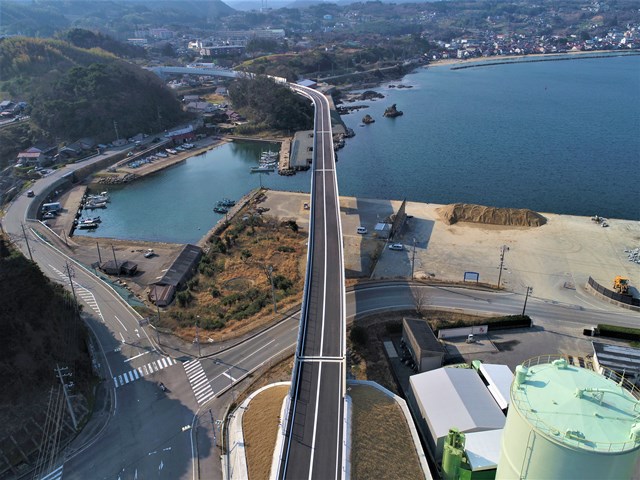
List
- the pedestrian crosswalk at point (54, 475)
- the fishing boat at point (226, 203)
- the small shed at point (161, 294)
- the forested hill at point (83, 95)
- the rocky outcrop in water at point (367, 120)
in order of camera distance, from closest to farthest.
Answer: the pedestrian crosswalk at point (54, 475), the small shed at point (161, 294), the fishing boat at point (226, 203), the forested hill at point (83, 95), the rocky outcrop in water at point (367, 120)

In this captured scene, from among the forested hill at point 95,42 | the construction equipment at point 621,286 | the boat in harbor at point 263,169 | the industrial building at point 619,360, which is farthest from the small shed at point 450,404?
the forested hill at point 95,42

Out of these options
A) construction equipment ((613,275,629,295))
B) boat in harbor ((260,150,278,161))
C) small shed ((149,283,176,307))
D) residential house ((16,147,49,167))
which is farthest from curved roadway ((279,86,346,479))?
residential house ((16,147,49,167))

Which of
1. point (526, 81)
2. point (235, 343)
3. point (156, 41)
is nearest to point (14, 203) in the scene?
point (235, 343)

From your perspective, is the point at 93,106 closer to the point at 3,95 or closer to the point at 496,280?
the point at 3,95

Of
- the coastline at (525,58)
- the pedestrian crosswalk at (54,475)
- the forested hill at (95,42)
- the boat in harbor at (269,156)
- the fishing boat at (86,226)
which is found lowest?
the fishing boat at (86,226)

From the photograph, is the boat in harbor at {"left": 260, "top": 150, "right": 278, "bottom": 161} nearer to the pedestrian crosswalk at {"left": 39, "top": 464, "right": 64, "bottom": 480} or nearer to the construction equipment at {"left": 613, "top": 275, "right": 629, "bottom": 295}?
the construction equipment at {"left": 613, "top": 275, "right": 629, "bottom": 295}

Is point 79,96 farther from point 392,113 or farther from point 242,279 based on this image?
point 242,279

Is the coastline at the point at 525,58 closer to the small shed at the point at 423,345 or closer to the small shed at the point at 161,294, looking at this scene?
the small shed at the point at 161,294
